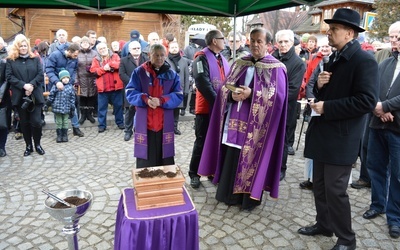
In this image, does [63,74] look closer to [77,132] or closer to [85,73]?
[85,73]

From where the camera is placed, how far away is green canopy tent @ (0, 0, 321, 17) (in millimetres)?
4488

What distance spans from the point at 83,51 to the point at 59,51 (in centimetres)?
57

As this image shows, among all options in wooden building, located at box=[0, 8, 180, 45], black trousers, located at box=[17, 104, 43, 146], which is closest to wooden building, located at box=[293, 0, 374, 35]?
wooden building, located at box=[0, 8, 180, 45]

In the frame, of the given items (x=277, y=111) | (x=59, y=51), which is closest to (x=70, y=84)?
(x=59, y=51)

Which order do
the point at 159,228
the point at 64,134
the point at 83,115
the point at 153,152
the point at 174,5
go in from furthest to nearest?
the point at 83,115, the point at 64,134, the point at 174,5, the point at 153,152, the point at 159,228

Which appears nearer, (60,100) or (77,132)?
(60,100)

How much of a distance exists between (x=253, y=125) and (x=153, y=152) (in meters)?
1.38

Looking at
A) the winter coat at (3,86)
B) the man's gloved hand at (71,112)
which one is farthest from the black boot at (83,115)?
the winter coat at (3,86)

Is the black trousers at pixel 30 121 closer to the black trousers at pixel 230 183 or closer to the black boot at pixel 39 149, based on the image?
the black boot at pixel 39 149

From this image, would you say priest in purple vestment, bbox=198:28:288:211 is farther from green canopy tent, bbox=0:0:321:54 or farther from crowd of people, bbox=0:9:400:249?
green canopy tent, bbox=0:0:321:54

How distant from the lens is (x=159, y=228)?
2.47 meters

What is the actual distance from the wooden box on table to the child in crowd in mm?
4778

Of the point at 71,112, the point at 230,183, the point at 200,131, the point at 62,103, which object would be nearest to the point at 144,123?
the point at 200,131

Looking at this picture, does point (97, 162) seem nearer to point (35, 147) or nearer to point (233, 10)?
point (35, 147)
